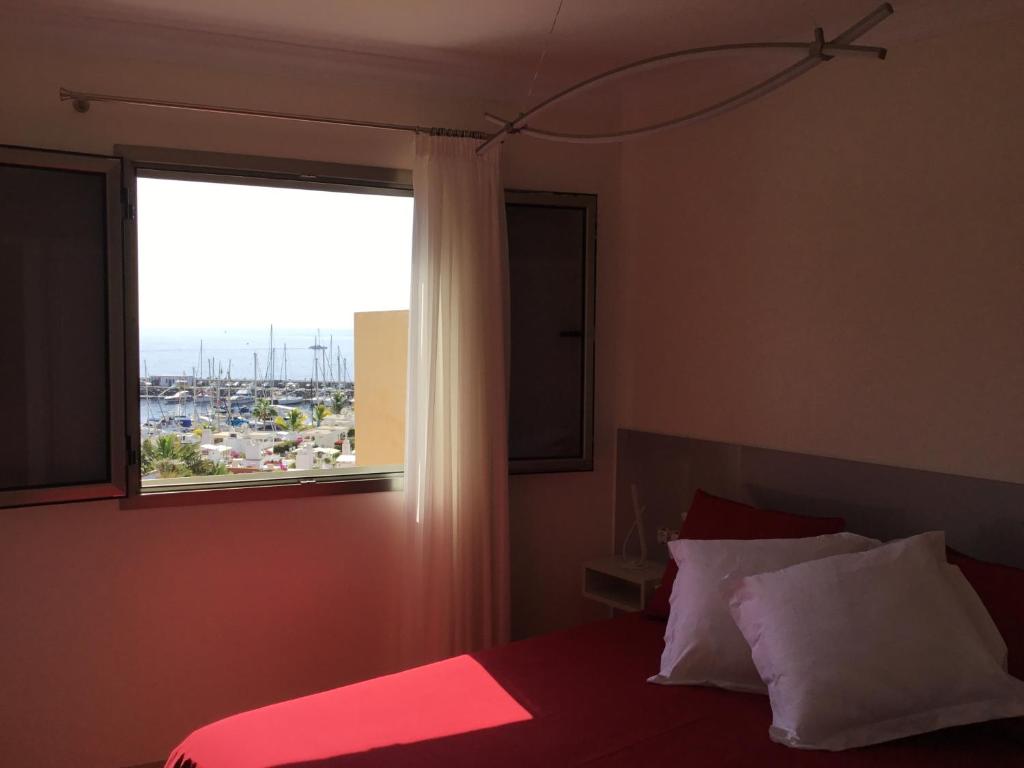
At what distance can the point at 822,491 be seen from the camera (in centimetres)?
295

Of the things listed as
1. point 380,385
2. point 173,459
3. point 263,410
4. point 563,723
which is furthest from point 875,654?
point 173,459

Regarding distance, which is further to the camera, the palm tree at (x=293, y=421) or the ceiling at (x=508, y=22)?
the palm tree at (x=293, y=421)

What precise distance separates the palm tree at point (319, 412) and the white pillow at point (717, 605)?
1625 mm

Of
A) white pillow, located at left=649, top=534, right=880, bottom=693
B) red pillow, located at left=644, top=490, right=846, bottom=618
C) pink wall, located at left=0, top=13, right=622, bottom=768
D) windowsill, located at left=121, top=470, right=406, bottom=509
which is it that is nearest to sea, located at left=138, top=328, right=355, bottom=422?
windowsill, located at left=121, top=470, right=406, bottom=509

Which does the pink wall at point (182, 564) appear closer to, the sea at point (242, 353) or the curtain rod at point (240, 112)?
the curtain rod at point (240, 112)

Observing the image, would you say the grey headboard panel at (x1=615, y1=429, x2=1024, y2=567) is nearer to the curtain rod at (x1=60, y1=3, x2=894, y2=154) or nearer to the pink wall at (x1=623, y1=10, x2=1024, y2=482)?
the pink wall at (x1=623, y1=10, x2=1024, y2=482)

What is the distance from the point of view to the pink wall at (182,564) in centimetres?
292

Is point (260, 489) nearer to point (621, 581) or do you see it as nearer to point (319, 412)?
point (319, 412)

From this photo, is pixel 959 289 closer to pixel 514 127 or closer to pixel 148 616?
pixel 514 127

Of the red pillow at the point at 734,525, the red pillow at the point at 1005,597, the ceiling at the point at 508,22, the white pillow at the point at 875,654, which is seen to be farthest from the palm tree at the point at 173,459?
the red pillow at the point at 1005,597

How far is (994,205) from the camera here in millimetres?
2473

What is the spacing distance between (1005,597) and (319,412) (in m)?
2.49

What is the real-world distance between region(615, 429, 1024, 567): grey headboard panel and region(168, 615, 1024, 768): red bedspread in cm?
64

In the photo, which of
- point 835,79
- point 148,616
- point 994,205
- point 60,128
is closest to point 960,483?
point 994,205
